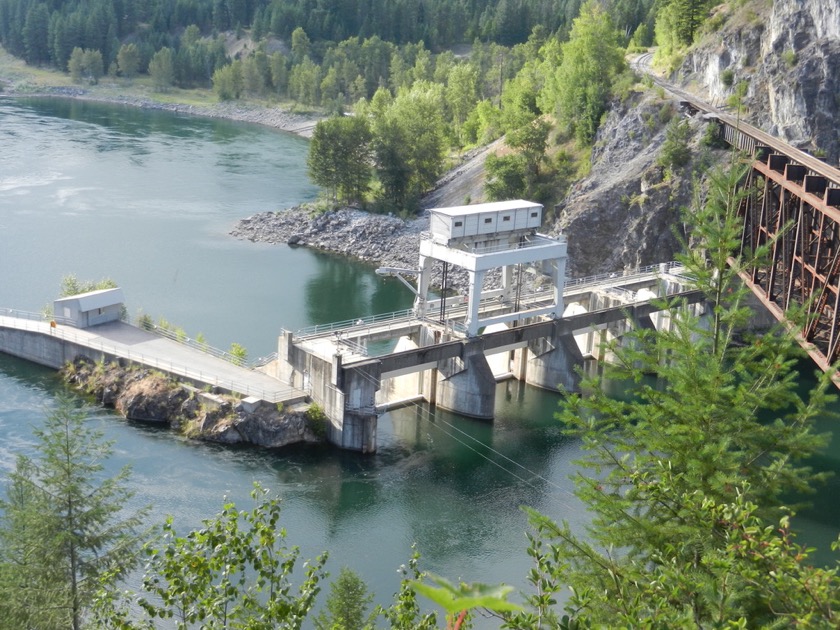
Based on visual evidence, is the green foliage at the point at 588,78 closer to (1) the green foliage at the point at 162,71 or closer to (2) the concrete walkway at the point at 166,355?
(2) the concrete walkway at the point at 166,355

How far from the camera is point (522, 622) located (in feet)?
40.4

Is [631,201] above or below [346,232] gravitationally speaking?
above

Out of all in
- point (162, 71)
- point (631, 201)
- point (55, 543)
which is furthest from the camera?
point (162, 71)

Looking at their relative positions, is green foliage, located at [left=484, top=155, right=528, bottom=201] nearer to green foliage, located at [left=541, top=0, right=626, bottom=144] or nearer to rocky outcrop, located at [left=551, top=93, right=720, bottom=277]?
rocky outcrop, located at [left=551, top=93, right=720, bottom=277]

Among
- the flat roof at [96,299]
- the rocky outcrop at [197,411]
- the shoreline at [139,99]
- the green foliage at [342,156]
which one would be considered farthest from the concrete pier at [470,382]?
the shoreline at [139,99]

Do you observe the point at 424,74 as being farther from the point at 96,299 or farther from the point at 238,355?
the point at 238,355

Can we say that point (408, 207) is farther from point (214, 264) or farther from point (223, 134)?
point (223, 134)

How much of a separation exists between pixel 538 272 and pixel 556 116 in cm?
2381

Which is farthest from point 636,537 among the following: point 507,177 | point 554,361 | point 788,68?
point 507,177

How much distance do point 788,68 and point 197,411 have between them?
167 feet

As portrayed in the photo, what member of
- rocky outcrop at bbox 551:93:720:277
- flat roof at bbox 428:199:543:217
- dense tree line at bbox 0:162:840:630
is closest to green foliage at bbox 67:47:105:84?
rocky outcrop at bbox 551:93:720:277

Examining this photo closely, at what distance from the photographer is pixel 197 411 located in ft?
167

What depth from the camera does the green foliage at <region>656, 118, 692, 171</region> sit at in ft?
251

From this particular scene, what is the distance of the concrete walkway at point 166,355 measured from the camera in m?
52.0
